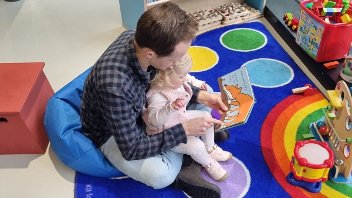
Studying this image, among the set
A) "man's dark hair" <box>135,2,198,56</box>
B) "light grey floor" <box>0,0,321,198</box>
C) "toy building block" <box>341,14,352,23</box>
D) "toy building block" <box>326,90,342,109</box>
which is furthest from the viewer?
"toy building block" <box>341,14,352,23</box>

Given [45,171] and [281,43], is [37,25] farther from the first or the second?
[281,43]

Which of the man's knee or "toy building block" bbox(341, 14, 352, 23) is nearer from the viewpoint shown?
the man's knee

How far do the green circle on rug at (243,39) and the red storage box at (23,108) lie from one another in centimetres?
105

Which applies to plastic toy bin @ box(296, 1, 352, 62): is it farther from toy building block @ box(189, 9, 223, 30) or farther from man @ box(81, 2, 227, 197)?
man @ box(81, 2, 227, 197)

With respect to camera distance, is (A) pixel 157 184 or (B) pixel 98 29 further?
(B) pixel 98 29

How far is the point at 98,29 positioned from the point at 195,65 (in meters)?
0.73

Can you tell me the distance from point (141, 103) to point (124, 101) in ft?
0.41

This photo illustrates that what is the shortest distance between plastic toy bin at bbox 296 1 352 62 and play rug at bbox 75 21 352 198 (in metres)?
0.13

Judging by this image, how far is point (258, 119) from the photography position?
63.9 inches

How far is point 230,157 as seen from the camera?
1451mm

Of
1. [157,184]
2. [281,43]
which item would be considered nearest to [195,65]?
[281,43]

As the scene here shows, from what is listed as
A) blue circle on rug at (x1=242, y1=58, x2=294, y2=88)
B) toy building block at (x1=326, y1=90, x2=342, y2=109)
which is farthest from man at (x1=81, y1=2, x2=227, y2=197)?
blue circle on rug at (x1=242, y1=58, x2=294, y2=88)

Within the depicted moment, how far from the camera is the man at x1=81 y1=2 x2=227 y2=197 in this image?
1.00 meters

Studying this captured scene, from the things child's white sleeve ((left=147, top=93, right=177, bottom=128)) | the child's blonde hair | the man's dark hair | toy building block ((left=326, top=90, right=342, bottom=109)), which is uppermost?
the man's dark hair
